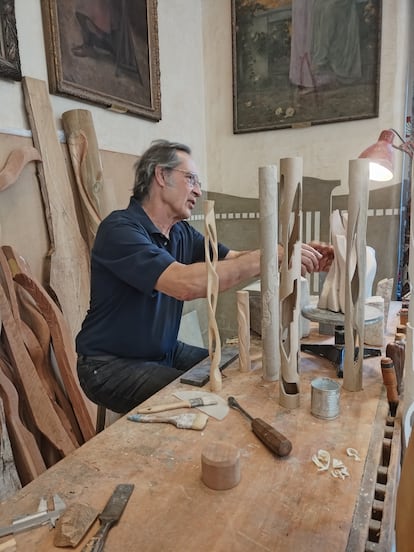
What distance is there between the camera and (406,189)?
2.59 metres

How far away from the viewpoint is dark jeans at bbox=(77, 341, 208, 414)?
1.37 meters

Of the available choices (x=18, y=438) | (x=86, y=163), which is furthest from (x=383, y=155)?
(x=18, y=438)

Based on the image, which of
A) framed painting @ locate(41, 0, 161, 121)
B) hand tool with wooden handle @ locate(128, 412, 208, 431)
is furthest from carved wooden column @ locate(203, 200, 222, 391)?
framed painting @ locate(41, 0, 161, 121)

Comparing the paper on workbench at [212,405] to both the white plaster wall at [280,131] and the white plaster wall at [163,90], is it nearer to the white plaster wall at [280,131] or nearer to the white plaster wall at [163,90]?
the white plaster wall at [163,90]

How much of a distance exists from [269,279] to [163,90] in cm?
202

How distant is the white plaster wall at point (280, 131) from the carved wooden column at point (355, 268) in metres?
1.87

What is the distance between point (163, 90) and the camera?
8.70 feet

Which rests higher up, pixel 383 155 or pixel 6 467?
pixel 383 155

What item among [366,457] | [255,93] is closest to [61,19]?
[255,93]

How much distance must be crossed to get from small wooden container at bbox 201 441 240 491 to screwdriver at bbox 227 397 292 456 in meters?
0.11

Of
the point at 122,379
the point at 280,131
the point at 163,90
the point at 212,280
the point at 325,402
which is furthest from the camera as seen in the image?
the point at 280,131

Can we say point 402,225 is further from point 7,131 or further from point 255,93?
point 7,131

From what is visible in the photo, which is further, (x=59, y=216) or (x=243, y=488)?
(x=59, y=216)

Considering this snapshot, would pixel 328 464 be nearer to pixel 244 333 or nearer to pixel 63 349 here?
pixel 244 333
